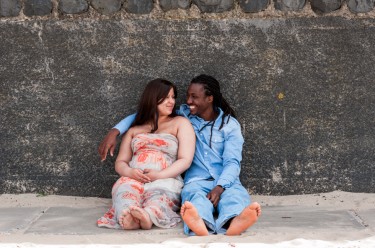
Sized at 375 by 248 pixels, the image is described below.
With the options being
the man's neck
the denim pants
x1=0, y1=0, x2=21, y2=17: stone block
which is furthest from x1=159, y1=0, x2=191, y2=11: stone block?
the denim pants

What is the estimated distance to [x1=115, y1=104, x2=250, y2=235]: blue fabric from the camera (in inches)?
183

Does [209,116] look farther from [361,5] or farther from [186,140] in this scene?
[361,5]

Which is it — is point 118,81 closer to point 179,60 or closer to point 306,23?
point 179,60

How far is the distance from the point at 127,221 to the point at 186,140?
30.5 inches

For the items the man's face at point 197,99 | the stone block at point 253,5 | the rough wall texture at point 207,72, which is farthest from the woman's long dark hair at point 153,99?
the stone block at point 253,5

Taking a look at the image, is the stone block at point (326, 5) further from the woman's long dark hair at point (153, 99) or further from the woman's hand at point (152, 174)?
the woman's hand at point (152, 174)

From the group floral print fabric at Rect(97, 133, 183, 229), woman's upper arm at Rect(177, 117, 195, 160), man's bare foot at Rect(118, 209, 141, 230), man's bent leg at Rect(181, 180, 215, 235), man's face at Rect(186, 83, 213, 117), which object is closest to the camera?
man's bent leg at Rect(181, 180, 215, 235)

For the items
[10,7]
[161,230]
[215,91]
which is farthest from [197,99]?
[10,7]

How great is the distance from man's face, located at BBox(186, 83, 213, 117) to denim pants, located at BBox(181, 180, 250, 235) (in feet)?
1.63

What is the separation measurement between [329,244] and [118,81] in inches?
79.6

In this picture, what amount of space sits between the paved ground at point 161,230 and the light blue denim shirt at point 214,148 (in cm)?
39

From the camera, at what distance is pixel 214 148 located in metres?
4.99

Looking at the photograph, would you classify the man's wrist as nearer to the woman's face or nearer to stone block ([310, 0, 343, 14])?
the woman's face

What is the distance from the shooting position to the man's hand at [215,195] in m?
4.62
